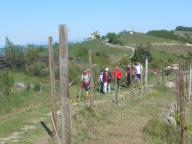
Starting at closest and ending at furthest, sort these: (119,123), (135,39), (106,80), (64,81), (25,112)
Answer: (64,81) → (119,123) → (25,112) → (106,80) → (135,39)

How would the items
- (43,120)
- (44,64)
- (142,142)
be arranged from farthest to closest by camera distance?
(44,64)
(43,120)
(142,142)

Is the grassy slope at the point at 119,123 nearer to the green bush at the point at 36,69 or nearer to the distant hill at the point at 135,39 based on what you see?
the green bush at the point at 36,69

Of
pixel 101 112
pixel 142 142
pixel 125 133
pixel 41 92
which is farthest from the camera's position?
pixel 41 92

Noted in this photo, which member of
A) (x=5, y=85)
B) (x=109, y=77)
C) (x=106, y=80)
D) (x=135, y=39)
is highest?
(x=135, y=39)

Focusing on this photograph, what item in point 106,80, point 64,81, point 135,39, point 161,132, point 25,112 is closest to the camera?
point 64,81

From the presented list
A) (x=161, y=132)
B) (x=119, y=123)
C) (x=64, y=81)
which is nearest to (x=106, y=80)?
(x=119, y=123)

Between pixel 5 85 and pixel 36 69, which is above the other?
pixel 36 69

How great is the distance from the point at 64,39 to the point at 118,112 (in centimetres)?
1061

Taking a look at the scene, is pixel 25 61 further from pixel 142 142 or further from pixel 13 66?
pixel 142 142

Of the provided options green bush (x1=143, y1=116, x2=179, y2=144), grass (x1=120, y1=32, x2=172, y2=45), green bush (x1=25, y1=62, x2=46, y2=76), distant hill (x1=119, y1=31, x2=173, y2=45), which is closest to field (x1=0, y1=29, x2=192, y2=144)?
green bush (x1=143, y1=116, x2=179, y2=144)

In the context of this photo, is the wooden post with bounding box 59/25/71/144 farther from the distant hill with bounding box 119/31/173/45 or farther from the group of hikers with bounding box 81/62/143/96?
the distant hill with bounding box 119/31/173/45

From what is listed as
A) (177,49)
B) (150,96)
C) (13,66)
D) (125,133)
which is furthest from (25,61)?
(177,49)

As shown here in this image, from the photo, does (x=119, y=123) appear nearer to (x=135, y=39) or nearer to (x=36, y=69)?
(x=36, y=69)

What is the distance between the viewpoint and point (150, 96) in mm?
25141
